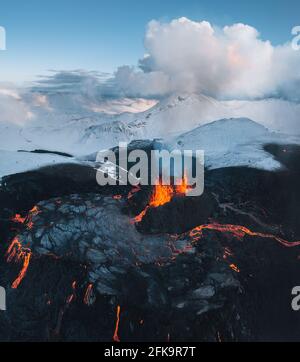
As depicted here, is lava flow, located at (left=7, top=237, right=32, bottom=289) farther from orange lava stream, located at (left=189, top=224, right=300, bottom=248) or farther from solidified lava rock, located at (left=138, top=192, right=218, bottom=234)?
orange lava stream, located at (left=189, top=224, right=300, bottom=248)

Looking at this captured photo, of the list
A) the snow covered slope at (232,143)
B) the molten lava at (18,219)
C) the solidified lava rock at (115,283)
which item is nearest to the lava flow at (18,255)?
the solidified lava rock at (115,283)

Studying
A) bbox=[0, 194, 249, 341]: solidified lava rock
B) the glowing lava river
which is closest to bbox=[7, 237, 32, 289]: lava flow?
the glowing lava river

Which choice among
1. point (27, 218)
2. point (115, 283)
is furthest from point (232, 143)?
point (115, 283)

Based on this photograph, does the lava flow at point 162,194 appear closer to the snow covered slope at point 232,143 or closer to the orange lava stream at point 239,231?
the orange lava stream at point 239,231

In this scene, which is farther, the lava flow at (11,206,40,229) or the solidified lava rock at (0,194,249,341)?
the lava flow at (11,206,40,229)

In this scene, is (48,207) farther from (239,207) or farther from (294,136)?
(294,136)

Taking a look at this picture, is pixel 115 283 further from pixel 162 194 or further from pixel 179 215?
pixel 162 194
